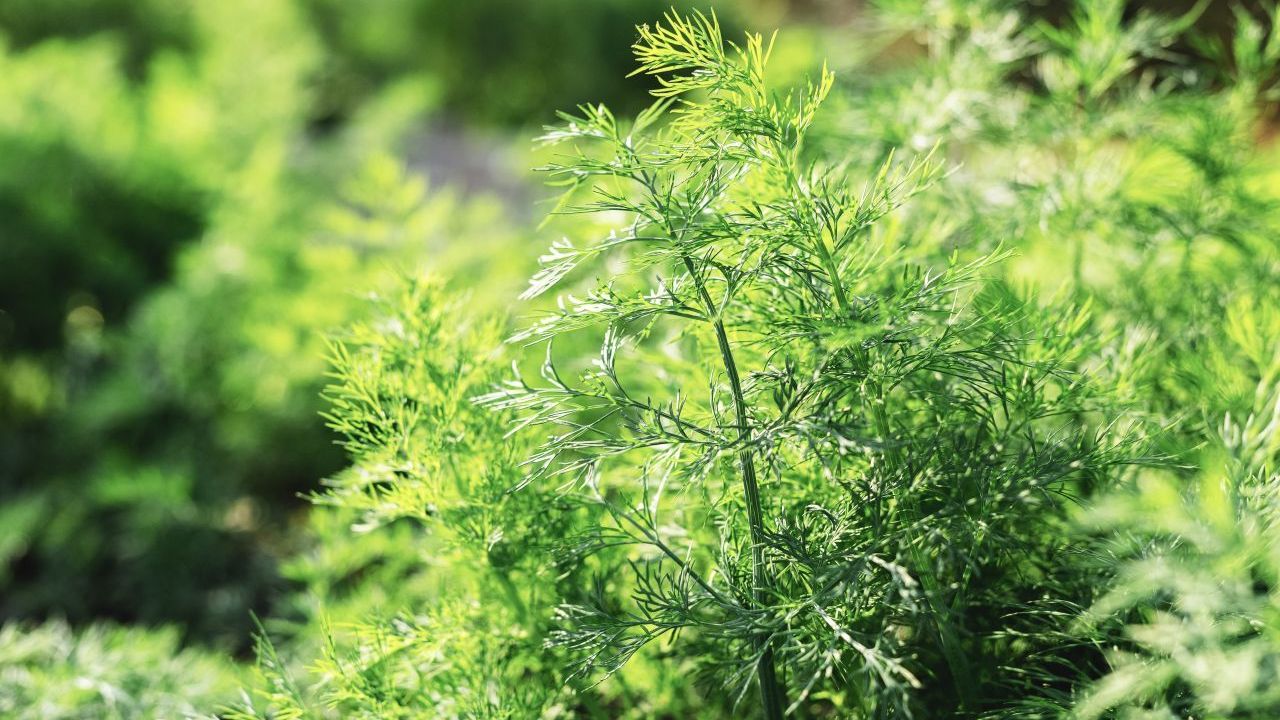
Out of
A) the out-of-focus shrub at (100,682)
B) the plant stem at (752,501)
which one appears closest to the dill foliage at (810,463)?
the plant stem at (752,501)

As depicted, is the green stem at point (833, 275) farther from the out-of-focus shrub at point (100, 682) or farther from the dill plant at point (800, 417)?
the out-of-focus shrub at point (100, 682)

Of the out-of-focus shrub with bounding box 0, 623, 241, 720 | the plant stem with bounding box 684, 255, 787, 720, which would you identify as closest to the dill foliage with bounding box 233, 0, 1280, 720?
the plant stem with bounding box 684, 255, 787, 720

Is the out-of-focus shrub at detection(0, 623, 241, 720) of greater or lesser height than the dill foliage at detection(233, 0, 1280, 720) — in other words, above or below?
below

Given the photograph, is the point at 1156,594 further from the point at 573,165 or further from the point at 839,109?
the point at 839,109

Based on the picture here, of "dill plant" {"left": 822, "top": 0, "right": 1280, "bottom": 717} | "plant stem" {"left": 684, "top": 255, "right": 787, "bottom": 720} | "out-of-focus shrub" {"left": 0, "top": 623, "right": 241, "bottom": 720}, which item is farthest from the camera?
"out-of-focus shrub" {"left": 0, "top": 623, "right": 241, "bottom": 720}

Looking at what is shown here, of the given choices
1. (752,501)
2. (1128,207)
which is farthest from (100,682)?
(1128,207)

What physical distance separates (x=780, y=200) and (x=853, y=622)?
12.5 inches

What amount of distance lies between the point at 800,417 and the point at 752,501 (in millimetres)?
67

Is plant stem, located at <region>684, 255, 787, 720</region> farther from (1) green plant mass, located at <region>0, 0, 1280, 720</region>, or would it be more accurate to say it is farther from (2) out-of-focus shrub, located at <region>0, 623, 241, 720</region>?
(2) out-of-focus shrub, located at <region>0, 623, 241, 720</region>

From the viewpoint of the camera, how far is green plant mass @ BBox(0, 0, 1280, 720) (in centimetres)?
74

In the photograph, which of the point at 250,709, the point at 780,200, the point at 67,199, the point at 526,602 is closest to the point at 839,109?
the point at 780,200

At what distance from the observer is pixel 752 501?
747 millimetres

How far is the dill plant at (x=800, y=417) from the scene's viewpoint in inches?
28.8

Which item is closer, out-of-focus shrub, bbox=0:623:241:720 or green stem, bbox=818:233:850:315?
green stem, bbox=818:233:850:315
